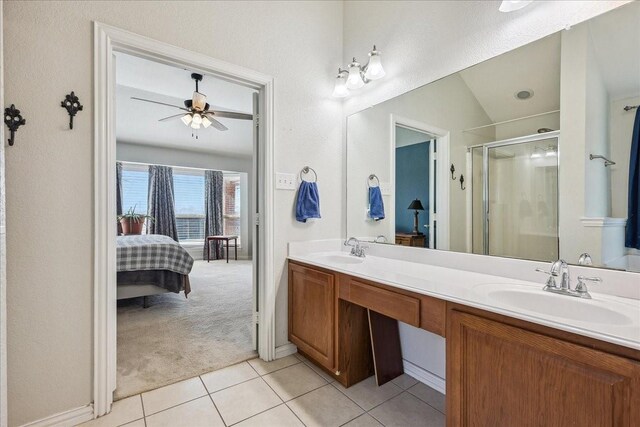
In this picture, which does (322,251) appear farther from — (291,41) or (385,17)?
(385,17)

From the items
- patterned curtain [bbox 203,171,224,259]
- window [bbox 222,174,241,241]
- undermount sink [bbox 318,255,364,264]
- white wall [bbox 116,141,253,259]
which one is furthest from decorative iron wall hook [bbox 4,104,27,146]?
window [bbox 222,174,241,241]

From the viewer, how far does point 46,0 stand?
1424 millimetres

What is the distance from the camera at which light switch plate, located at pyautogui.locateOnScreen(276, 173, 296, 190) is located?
215cm

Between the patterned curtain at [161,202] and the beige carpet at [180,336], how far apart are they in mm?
2585

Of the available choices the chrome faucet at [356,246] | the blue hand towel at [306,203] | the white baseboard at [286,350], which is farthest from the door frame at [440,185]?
the white baseboard at [286,350]

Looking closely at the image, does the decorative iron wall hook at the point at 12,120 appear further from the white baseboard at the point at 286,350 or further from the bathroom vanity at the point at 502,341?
the white baseboard at the point at 286,350

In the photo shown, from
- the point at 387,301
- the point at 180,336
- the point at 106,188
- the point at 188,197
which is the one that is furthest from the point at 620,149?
the point at 188,197

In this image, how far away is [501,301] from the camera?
1198 mm

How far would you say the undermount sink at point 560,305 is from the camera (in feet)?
3.34

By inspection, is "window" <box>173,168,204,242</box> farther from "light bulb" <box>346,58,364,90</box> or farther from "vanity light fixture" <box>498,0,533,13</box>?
"vanity light fixture" <box>498,0,533,13</box>

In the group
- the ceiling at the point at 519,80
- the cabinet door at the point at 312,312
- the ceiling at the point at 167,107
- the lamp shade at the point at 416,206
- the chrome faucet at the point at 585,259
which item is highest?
the ceiling at the point at 167,107

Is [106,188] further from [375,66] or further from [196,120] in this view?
[196,120]

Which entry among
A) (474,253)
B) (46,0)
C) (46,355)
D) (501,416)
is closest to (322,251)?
(474,253)

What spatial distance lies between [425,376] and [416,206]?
110cm
